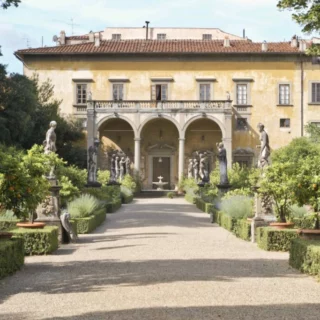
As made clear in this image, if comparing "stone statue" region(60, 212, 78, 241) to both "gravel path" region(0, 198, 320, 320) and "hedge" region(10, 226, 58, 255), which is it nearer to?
"gravel path" region(0, 198, 320, 320)

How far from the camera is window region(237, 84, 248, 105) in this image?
160 feet

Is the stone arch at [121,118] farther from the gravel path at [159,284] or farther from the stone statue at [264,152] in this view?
the gravel path at [159,284]

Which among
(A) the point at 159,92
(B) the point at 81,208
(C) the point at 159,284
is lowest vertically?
(C) the point at 159,284

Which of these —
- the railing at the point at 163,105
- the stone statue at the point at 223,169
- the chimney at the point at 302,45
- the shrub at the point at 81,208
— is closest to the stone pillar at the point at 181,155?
the railing at the point at 163,105

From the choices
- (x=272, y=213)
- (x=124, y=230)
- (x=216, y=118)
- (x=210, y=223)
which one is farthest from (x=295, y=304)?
(x=216, y=118)

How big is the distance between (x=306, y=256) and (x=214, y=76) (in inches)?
1566

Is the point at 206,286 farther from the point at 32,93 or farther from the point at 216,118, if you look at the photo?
the point at 216,118

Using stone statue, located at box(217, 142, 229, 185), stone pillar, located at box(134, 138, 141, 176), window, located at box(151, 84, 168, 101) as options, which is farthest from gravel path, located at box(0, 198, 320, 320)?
window, located at box(151, 84, 168, 101)

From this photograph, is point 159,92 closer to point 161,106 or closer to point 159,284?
point 161,106

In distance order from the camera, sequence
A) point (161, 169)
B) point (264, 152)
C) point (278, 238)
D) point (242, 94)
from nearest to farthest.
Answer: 1. point (278, 238)
2. point (264, 152)
3. point (242, 94)
4. point (161, 169)

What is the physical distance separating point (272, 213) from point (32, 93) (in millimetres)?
19827

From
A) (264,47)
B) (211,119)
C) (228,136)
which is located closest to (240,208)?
(228,136)

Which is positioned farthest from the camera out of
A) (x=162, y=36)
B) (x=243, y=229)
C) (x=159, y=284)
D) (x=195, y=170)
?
(x=162, y=36)

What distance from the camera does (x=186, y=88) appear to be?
49281 millimetres
